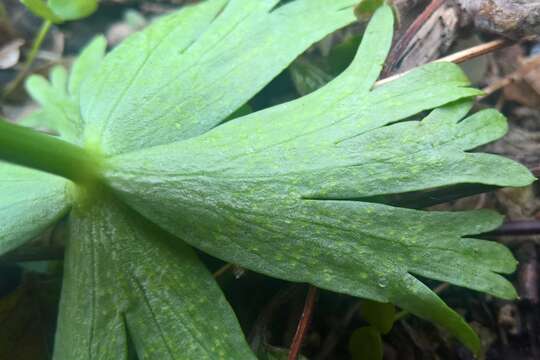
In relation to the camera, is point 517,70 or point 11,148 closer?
point 11,148

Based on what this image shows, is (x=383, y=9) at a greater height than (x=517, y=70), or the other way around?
(x=383, y=9)

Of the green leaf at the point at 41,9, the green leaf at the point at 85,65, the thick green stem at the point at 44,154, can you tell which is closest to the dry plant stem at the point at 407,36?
the thick green stem at the point at 44,154

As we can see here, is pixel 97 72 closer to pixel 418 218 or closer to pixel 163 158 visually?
pixel 163 158

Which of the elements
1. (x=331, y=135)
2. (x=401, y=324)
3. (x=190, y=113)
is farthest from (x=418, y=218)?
(x=190, y=113)

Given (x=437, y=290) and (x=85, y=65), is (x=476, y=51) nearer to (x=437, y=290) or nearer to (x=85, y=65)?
(x=437, y=290)

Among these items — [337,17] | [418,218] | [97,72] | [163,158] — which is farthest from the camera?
[97,72]

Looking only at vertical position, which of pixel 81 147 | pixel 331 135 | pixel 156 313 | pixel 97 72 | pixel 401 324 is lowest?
pixel 401 324

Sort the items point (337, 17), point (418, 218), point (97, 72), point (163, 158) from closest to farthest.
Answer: point (418, 218) → point (163, 158) → point (337, 17) → point (97, 72)
